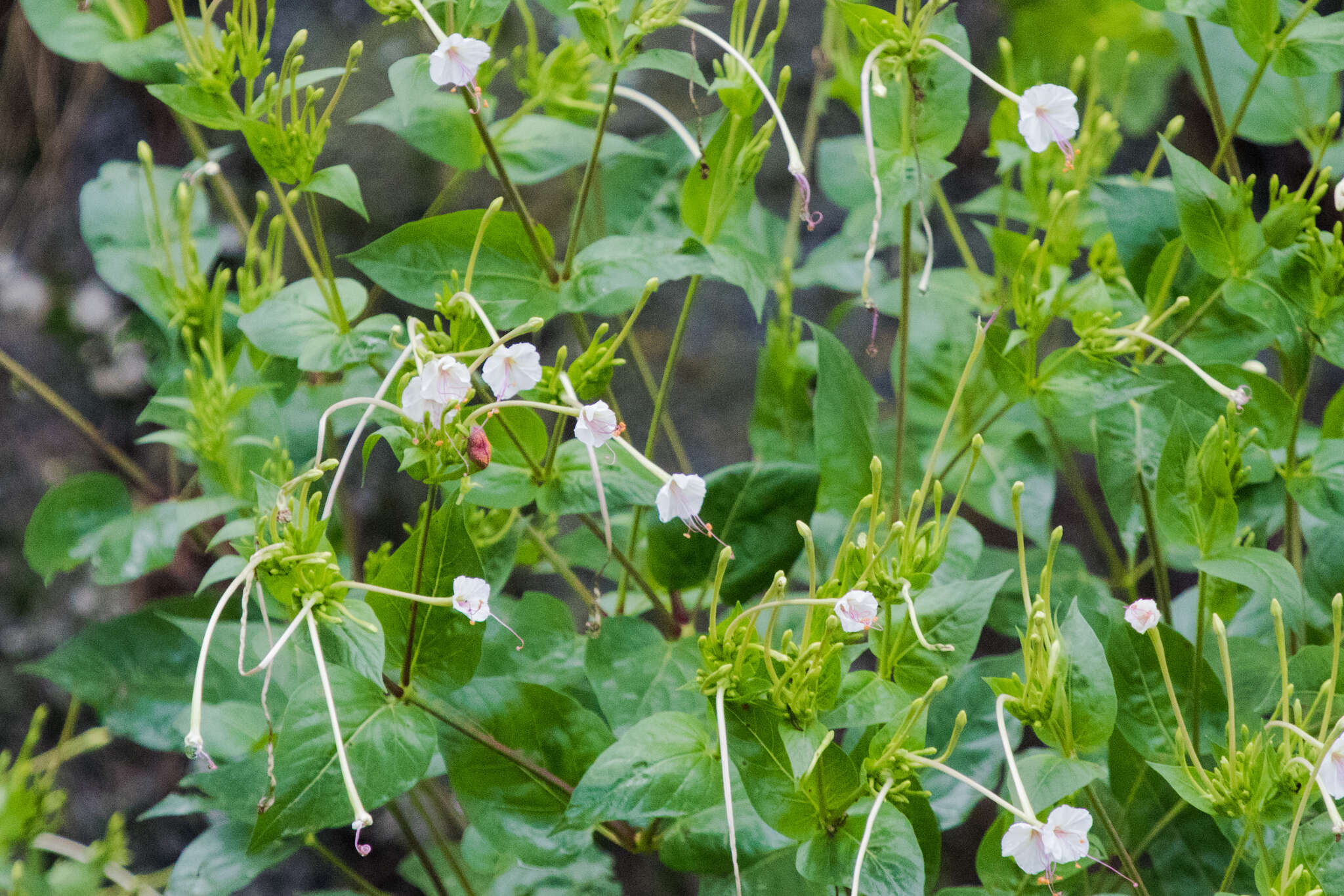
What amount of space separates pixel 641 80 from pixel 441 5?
1.51 feet

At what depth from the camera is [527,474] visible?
0.48 metres

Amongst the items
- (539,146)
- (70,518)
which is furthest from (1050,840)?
(70,518)

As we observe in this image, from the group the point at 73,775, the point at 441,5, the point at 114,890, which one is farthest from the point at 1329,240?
the point at 73,775

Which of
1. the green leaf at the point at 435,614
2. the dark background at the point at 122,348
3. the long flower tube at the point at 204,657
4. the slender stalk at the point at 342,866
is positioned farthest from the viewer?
the dark background at the point at 122,348

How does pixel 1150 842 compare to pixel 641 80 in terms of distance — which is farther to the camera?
pixel 641 80

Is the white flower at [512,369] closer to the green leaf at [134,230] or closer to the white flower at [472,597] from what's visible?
the white flower at [472,597]

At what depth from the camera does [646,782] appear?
40 cm

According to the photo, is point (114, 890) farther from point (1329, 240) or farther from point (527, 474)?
point (1329, 240)

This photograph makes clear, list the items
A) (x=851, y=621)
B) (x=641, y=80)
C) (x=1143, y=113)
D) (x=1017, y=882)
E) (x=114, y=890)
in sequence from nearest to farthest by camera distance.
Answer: (x=851, y=621) → (x=1017, y=882) → (x=114, y=890) → (x=641, y=80) → (x=1143, y=113)

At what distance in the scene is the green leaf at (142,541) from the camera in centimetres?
57

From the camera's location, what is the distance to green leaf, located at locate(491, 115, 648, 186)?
1.90 feet

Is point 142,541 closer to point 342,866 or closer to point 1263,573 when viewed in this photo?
point 342,866

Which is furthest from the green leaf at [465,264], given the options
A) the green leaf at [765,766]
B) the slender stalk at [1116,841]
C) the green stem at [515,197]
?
the slender stalk at [1116,841]

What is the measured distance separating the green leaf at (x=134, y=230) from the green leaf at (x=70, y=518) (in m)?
0.11
